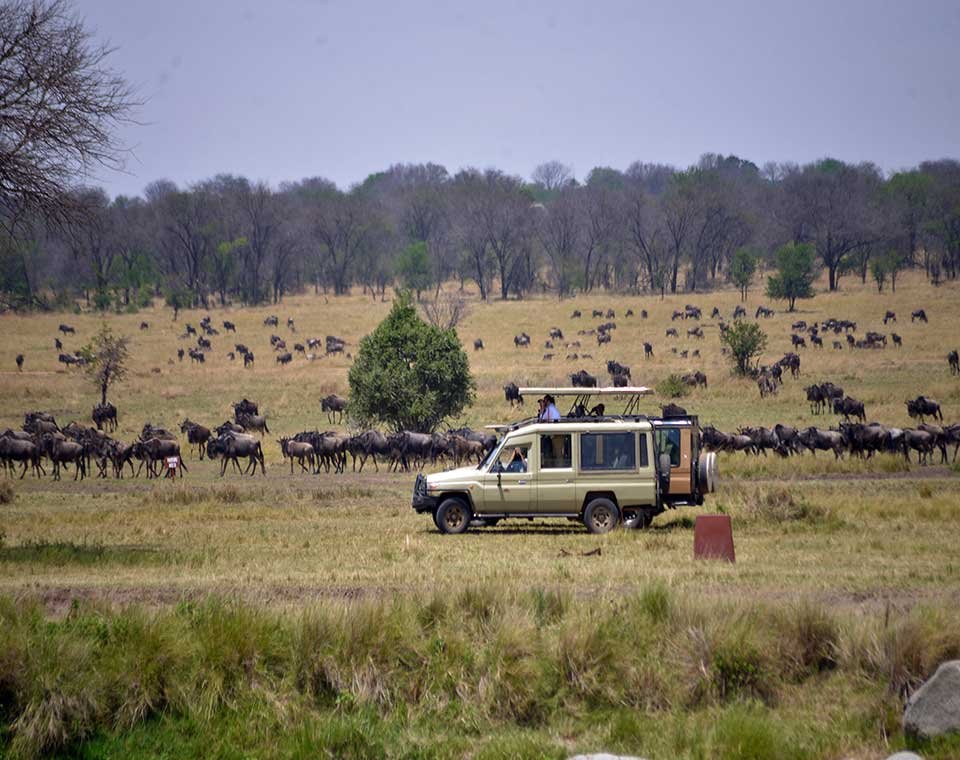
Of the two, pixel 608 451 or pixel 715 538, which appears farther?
pixel 608 451

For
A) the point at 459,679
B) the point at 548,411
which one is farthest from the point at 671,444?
the point at 459,679

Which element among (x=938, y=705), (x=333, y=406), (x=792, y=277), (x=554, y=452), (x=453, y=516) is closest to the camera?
(x=938, y=705)

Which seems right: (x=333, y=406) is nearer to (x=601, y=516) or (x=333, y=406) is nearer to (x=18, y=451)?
(x=18, y=451)

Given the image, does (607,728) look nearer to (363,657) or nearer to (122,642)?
(363,657)

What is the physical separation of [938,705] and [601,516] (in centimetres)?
990

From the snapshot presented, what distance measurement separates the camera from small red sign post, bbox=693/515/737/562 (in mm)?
16547

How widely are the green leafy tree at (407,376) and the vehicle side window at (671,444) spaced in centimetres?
2167

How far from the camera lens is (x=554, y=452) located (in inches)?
806

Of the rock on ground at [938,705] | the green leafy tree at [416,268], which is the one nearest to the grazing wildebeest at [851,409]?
the rock on ground at [938,705]

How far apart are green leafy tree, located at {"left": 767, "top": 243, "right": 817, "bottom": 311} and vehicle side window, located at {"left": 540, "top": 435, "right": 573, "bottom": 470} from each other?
7201 cm

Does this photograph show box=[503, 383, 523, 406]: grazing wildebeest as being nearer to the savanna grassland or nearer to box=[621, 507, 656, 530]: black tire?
the savanna grassland

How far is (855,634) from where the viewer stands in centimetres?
1196

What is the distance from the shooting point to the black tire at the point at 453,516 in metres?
20.8

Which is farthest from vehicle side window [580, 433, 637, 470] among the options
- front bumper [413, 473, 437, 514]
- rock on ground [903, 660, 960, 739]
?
rock on ground [903, 660, 960, 739]
